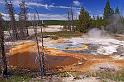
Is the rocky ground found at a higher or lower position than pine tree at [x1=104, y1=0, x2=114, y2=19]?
lower

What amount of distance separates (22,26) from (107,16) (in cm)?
3041

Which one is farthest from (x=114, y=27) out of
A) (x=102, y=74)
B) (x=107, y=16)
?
(x=102, y=74)

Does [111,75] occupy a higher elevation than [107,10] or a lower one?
lower

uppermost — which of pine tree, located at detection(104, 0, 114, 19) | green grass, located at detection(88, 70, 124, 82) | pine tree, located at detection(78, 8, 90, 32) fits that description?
pine tree, located at detection(104, 0, 114, 19)

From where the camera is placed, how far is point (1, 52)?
3712 centimetres

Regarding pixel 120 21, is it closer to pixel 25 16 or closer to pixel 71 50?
pixel 25 16

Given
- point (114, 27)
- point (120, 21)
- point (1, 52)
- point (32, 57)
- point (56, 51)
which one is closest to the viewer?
point (1, 52)

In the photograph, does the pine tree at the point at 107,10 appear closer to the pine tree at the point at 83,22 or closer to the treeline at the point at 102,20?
the treeline at the point at 102,20

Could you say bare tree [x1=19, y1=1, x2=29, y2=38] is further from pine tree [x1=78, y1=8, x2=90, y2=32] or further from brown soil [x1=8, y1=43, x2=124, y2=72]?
brown soil [x1=8, y1=43, x2=124, y2=72]

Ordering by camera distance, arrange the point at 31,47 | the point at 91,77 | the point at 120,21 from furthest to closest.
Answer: the point at 120,21 → the point at 31,47 → the point at 91,77

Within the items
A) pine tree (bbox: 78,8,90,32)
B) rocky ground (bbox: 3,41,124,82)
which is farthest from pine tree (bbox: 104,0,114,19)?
rocky ground (bbox: 3,41,124,82)

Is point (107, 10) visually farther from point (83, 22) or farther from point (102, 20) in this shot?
point (83, 22)

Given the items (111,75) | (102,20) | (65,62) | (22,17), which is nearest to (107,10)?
(102,20)

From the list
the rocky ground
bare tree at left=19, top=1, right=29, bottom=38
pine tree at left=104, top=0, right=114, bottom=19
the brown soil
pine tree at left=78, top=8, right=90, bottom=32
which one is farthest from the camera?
pine tree at left=104, top=0, right=114, bottom=19
